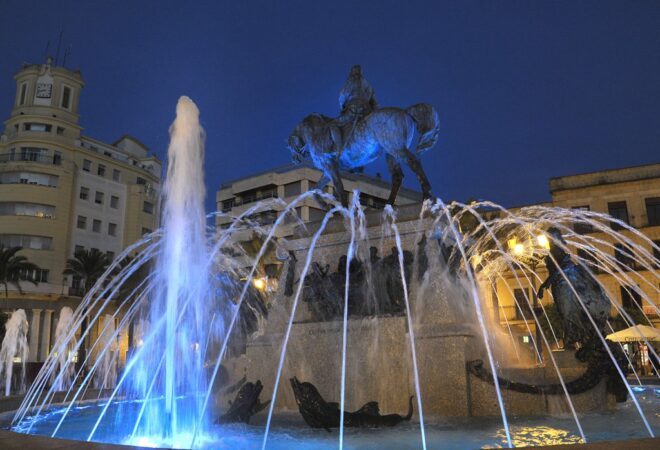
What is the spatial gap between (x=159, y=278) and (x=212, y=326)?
1080 cm

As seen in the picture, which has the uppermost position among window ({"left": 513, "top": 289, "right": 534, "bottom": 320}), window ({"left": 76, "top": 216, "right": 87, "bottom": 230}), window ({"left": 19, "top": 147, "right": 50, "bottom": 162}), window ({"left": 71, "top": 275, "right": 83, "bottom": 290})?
window ({"left": 19, "top": 147, "right": 50, "bottom": 162})

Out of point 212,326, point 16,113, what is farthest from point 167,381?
point 16,113

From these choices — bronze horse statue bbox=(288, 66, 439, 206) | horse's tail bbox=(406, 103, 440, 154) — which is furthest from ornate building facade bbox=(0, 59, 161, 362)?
horse's tail bbox=(406, 103, 440, 154)

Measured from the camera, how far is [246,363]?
1075cm

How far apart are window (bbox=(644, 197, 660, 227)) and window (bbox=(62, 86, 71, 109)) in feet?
187

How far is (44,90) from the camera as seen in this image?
59.9 meters

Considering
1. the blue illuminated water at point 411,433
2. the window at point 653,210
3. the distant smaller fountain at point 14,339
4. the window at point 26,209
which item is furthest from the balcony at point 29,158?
the window at point 653,210

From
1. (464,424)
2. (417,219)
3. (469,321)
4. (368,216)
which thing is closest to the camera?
(464,424)

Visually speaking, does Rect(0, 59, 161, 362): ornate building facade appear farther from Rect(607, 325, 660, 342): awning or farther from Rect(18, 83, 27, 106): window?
Rect(607, 325, 660, 342): awning

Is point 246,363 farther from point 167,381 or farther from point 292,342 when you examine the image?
point 167,381

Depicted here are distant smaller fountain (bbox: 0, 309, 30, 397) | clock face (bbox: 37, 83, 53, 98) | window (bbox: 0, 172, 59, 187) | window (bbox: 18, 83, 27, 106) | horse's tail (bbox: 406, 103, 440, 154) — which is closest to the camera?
horse's tail (bbox: 406, 103, 440, 154)

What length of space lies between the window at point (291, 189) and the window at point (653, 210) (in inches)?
1407

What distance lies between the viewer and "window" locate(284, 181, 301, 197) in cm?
6594

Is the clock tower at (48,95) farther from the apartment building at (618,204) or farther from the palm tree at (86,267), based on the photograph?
the apartment building at (618,204)
